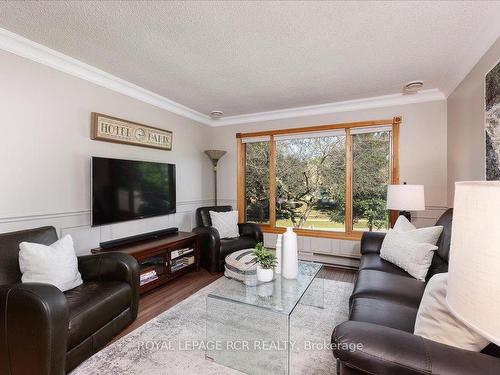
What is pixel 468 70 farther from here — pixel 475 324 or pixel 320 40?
pixel 475 324

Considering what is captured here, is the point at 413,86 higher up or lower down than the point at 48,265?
higher up

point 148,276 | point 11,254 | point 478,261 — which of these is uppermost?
point 478,261

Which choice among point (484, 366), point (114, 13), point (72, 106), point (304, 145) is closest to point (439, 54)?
point (304, 145)

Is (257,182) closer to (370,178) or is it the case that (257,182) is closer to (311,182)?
(311,182)

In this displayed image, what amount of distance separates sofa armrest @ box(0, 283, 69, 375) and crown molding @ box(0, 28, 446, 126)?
6.47ft

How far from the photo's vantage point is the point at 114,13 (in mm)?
1812

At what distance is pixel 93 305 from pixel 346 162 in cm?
344

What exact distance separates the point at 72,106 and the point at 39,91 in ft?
0.96

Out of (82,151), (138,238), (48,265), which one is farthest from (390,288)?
(82,151)

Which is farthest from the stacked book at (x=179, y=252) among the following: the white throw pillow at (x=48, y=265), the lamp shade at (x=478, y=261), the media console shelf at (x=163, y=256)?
the lamp shade at (x=478, y=261)

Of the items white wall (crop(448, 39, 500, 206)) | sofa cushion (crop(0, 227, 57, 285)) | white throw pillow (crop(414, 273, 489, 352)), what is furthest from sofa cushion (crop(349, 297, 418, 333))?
sofa cushion (crop(0, 227, 57, 285))

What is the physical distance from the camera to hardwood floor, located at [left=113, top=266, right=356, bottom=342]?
7.93 ft

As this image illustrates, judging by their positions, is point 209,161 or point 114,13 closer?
point 114,13

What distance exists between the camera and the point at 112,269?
7.07 feet
